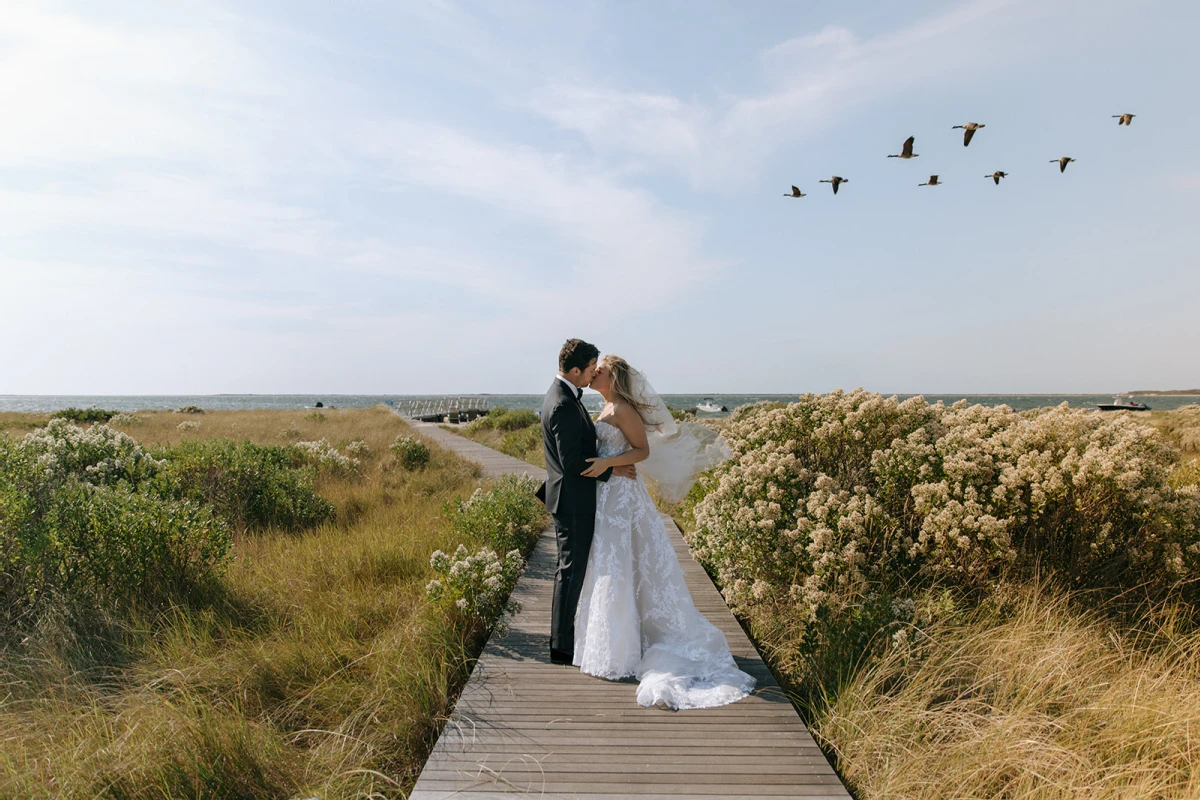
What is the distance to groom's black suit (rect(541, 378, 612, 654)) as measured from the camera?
14.0 feet

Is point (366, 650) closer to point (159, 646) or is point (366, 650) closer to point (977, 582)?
point (159, 646)

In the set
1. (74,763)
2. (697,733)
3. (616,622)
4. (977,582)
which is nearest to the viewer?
(74,763)

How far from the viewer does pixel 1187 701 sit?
11.6ft

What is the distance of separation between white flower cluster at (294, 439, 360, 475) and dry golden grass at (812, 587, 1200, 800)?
1080 cm

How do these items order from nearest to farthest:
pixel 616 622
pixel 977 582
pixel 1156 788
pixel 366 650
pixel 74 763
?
pixel 1156 788 → pixel 74 763 → pixel 616 622 → pixel 366 650 → pixel 977 582

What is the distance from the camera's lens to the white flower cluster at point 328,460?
40.7 feet

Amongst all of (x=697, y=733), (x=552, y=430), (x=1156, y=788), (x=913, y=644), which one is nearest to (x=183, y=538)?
(x=552, y=430)

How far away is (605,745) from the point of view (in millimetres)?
3295

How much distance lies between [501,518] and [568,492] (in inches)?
132

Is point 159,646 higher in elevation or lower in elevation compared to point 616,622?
lower

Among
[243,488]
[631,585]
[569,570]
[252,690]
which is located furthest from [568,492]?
[243,488]

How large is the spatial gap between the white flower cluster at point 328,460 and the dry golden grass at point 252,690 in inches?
245

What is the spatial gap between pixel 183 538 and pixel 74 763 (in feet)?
9.30

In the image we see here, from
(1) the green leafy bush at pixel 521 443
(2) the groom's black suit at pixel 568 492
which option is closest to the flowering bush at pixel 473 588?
(2) the groom's black suit at pixel 568 492
